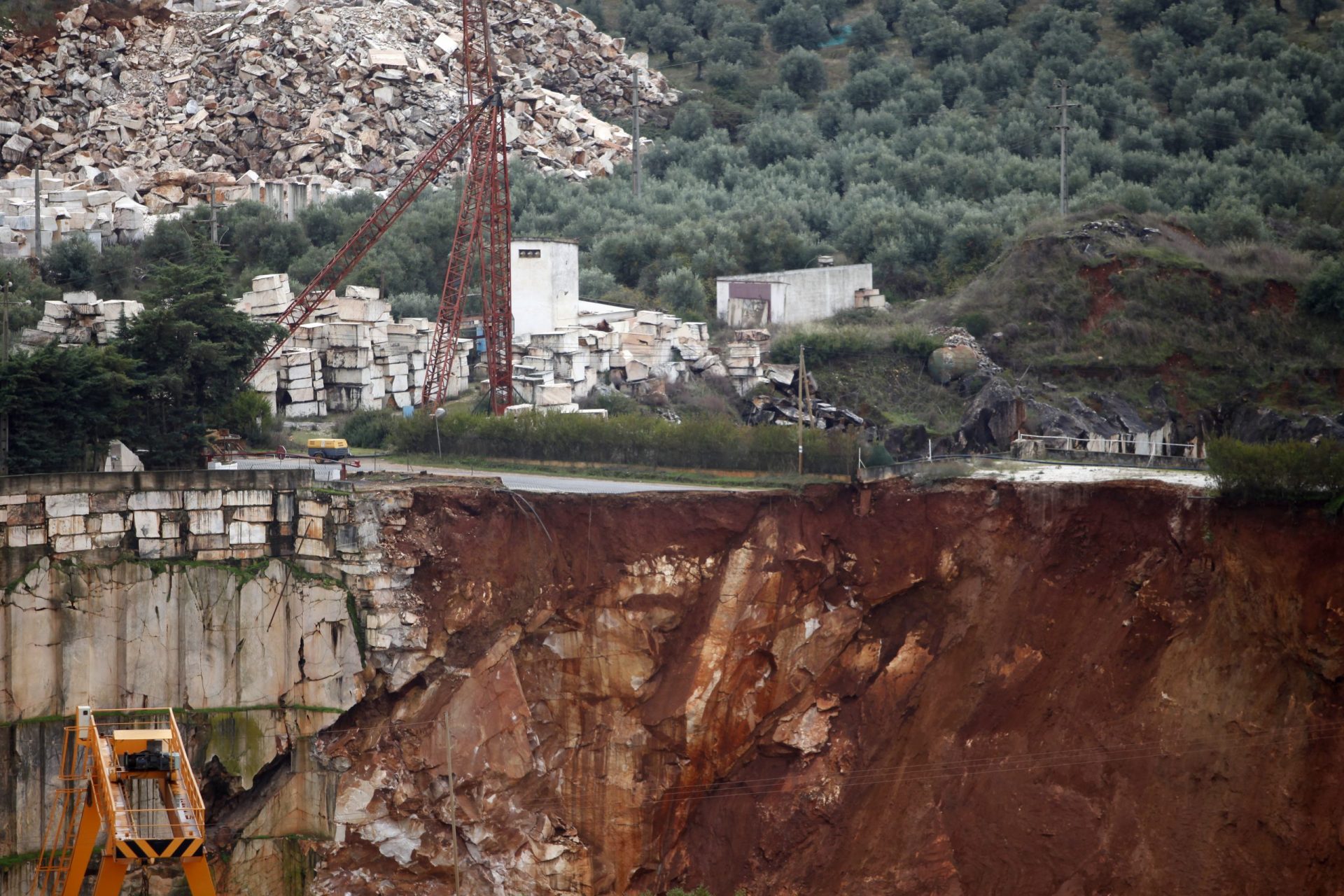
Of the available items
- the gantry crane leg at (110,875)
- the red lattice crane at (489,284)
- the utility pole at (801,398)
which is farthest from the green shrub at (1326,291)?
the gantry crane leg at (110,875)

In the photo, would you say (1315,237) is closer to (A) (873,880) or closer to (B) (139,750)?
(A) (873,880)

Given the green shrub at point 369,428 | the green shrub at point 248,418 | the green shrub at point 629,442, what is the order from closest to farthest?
1. the green shrub at point 629,442
2. the green shrub at point 248,418
3. the green shrub at point 369,428

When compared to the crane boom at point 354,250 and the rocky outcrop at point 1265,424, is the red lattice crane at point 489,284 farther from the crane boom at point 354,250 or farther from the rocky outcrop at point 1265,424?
the rocky outcrop at point 1265,424

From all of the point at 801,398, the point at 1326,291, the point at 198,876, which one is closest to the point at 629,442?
the point at 801,398

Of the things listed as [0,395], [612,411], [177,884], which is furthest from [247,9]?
[177,884]

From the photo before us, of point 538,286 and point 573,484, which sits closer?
point 573,484

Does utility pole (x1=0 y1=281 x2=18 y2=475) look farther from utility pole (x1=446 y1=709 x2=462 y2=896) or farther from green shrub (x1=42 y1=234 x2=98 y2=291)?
green shrub (x1=42 y1=234 x2=98 y2=291)

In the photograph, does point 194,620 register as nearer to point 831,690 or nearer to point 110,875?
point 110,875
